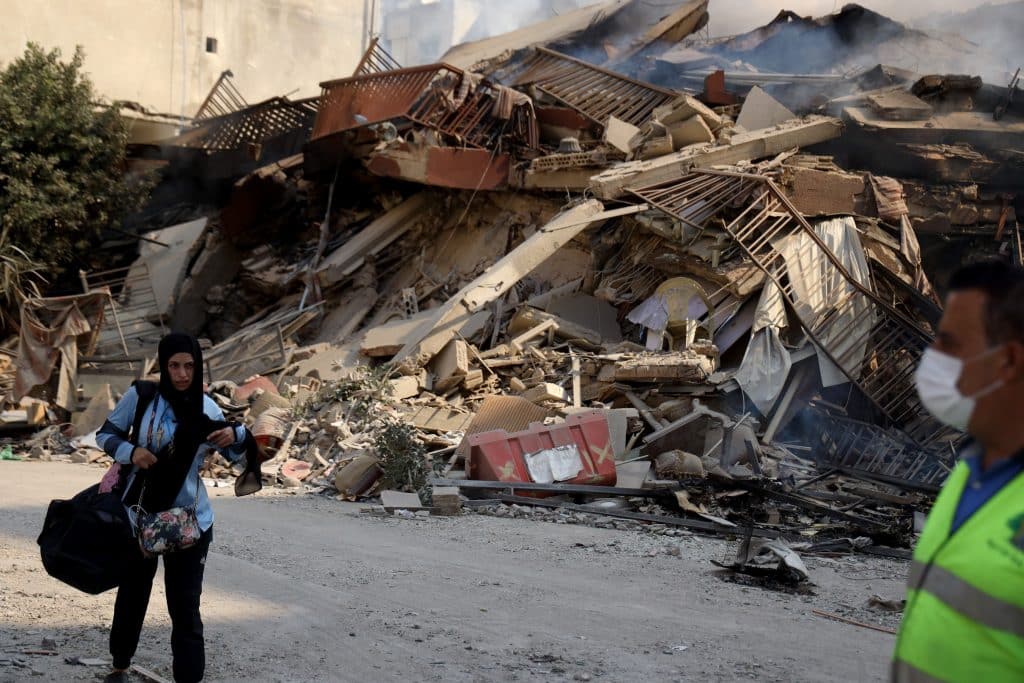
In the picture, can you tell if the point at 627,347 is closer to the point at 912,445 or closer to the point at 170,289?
the point at 912,445

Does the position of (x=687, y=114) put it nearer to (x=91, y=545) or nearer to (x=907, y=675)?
(x=91, y=545)

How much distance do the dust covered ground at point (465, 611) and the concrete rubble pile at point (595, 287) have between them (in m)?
1.69

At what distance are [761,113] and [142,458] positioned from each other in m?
16.0

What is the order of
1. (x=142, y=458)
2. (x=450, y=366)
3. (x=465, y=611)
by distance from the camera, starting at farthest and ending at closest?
(x=450, y=366) < (x=465, y=611) < (x=142, y=458)

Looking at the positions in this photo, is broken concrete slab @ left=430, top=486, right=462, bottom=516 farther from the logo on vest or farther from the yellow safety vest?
the logo on vest

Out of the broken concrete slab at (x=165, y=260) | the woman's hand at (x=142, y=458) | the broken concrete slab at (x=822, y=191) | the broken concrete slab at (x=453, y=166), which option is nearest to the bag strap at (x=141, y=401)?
the woman's hand at (x=142, y=458)

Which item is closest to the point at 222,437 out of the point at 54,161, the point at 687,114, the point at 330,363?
the point at 330,363

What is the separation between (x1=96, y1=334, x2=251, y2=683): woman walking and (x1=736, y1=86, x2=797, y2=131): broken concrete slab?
15.2 metres

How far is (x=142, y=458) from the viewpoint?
4145 millimetres

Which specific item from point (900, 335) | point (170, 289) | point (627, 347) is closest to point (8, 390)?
point (170, 289)

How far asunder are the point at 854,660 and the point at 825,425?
834cm

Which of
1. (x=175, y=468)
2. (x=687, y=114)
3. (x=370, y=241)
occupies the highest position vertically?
(x=687, y=114)

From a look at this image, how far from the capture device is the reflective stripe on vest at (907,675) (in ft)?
6.64

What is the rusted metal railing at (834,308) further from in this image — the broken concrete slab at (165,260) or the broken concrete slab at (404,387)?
the broken concrete slab at (165,260)
